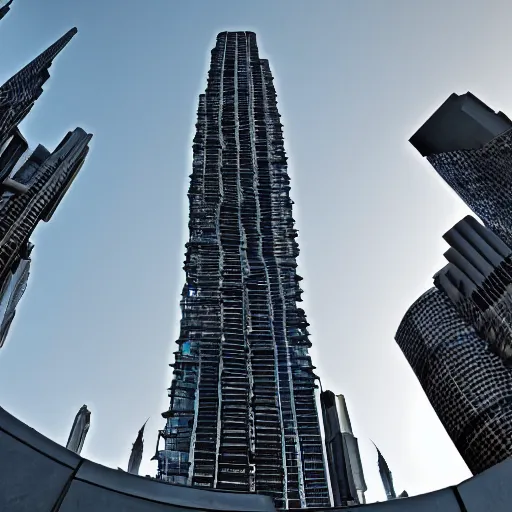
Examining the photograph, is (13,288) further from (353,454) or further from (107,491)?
(107,491)

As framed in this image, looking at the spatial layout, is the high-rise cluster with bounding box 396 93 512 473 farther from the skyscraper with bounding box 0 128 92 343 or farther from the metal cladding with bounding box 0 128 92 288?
the skyscraper with bounding box 0 128 92 343

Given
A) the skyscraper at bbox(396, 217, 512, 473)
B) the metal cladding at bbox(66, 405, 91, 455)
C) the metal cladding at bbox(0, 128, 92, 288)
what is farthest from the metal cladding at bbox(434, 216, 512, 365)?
the metal cladding at bbox(0, 128, 92, 288)

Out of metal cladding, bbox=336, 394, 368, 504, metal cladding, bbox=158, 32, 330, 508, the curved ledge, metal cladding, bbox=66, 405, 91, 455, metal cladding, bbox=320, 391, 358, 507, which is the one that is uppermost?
metal cladding, bbox=158, 32, 330, 508

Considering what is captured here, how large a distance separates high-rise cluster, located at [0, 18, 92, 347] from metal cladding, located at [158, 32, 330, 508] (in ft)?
52.6

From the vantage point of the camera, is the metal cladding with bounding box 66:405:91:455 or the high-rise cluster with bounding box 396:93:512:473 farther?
the high-rise cluster with bounding box 396:93:512:473

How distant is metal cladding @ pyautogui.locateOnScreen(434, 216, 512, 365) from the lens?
6825 cm

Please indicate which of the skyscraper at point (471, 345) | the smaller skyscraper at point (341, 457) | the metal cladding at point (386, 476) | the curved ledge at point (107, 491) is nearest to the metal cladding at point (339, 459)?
the smaller skyscraper at point (341, 457)

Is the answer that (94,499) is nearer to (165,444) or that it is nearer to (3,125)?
(165,444)

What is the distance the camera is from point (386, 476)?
46406 millimetres

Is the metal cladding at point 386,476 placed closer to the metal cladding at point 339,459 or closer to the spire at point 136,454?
the spire at point 136,454

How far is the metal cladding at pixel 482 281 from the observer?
2687 inches

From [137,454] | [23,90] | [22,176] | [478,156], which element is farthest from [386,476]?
[23,90]

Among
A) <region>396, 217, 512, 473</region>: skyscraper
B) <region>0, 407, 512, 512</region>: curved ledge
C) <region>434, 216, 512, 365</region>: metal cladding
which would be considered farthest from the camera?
<region>434, 216, 512, 365</region>: metal cladding

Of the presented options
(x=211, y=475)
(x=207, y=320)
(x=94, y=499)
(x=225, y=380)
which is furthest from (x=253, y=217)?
(x=94, y=499)
